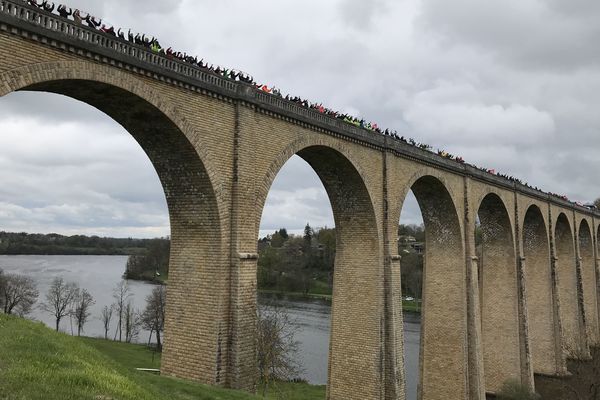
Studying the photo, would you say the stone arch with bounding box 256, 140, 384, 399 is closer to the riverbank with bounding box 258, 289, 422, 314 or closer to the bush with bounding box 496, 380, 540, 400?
the bush with bounding box 496, 380, 540, 400

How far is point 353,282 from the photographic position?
18.1m

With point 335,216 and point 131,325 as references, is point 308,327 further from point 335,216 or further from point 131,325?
point 335,216

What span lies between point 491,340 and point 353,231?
14691 mm

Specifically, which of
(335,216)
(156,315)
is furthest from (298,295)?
(335,216)

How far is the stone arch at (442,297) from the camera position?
71.9 ft

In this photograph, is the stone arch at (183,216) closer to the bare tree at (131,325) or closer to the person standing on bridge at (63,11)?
the person standing on bridge at (63,11)

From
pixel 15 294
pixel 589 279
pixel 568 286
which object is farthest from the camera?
pixel 15 294

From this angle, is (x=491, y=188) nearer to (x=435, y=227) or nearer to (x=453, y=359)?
(x=435, y=227)

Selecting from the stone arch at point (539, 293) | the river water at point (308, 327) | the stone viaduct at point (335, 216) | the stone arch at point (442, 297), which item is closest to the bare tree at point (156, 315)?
the river water at point (308, 327)

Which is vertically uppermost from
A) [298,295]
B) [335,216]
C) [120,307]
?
[335,216]

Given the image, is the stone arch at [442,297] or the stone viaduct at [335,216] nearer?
the stone viaduct at [335,216]

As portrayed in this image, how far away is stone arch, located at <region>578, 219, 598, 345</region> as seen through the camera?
40281mm

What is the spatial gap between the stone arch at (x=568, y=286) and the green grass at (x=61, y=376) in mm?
33126

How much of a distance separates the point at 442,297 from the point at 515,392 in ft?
24.3
